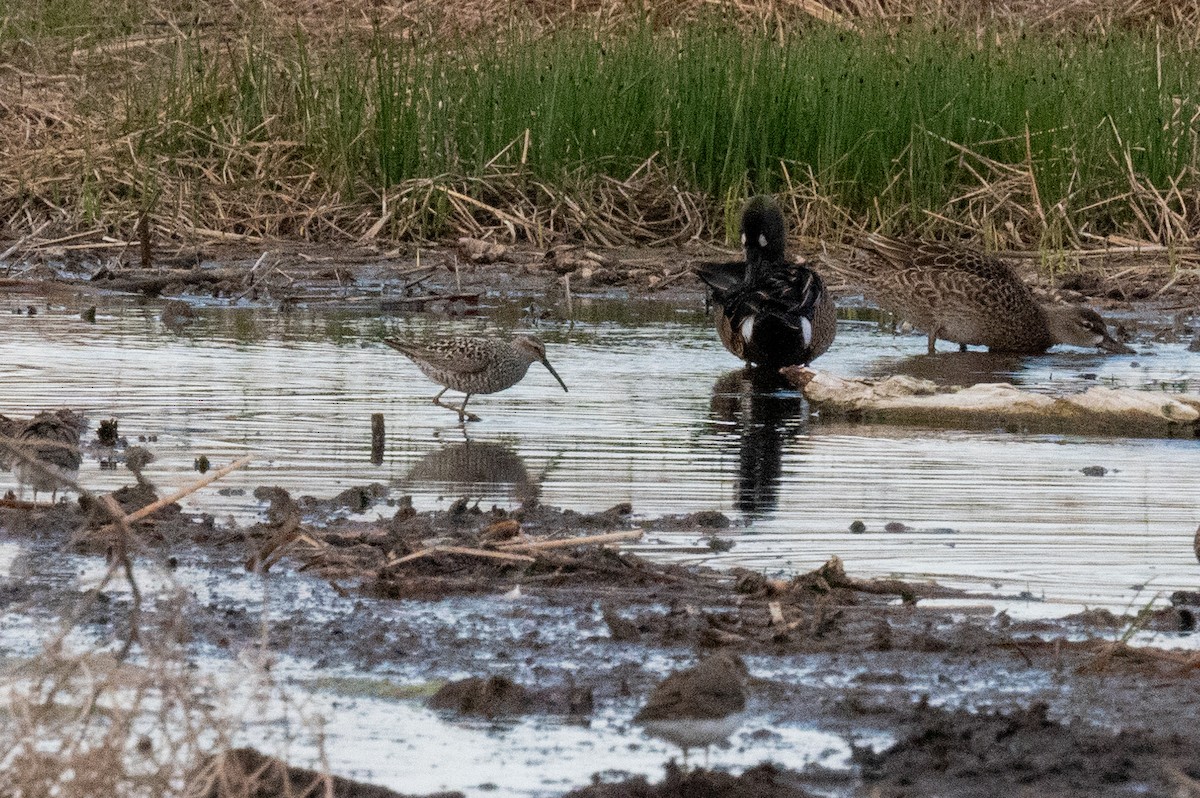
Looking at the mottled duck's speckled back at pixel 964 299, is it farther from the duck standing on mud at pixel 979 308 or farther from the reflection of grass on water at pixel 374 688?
the reflection of grass on water at pixel 374 688

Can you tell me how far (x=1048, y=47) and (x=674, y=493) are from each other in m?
11.6

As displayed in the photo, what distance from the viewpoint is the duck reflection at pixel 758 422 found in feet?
22.4

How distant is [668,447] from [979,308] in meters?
4.56

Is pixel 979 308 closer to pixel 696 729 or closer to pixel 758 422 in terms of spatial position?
pixel 758 422

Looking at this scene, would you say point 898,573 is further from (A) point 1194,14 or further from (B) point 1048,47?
(A) point 1194,14

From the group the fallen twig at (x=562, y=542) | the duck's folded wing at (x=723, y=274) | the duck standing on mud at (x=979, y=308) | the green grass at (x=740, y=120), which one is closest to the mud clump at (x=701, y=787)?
the fallen twig at (x=562, y=542)

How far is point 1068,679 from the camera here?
458cm

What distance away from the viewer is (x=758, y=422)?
28.8 ft

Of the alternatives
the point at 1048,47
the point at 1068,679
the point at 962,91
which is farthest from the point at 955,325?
the point at 1068,679

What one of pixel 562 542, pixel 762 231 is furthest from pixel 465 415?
pixel 762 231

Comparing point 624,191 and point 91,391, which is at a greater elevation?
point 624,191

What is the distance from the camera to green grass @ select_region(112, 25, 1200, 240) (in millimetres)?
14703

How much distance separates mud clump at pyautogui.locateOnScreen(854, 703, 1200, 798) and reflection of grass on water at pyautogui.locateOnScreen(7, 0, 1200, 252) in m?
10.5

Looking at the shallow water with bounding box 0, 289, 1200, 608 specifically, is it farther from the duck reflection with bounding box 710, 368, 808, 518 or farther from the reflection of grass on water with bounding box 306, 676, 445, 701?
the reflection of grass on water with bounding box 306, 676, 445, 701
